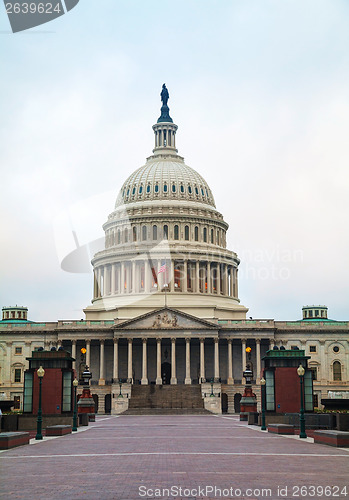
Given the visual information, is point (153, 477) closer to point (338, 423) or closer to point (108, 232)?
point (338, 423)

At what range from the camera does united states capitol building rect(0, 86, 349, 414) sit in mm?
127062

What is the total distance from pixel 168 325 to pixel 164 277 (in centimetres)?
1763

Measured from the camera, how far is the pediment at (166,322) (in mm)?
127000

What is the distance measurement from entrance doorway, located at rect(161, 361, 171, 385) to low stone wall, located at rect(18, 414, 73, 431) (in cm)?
7377

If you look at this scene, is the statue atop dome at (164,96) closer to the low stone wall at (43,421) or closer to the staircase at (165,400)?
the staircase at (165,400)

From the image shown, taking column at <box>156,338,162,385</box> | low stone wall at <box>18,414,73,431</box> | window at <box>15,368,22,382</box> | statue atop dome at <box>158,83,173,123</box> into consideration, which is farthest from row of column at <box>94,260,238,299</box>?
low stone wall at <box>18,414,73,431</box>

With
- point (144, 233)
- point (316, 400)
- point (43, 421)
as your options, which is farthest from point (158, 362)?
point (43, 421)

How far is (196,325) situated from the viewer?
128 m

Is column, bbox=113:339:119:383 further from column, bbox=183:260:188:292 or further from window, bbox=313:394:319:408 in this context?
window, bbox=313:394:319:408

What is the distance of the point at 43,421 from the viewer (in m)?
56.4

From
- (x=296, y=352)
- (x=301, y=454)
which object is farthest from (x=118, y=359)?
(x=301, y=454)

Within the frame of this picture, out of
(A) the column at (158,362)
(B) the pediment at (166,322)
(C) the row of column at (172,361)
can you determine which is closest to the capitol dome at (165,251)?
(B) the pediment at (166,322)

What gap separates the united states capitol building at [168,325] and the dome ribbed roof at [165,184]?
24cm

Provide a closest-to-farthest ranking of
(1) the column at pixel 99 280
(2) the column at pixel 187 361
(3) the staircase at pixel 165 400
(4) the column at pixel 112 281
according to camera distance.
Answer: (3) the staircase at pixel 165 400 < (2) the column at pixel 187 361 < (4) the column at pixel 112 281 < (1) the column at pixel 99 280
